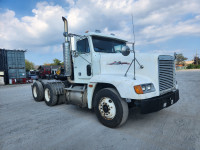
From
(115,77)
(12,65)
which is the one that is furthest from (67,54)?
(12,65)

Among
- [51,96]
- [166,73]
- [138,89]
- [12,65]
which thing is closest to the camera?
[138,89]

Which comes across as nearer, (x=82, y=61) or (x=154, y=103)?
(x=154, y=103)

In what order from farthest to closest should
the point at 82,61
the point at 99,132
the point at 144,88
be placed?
the point at 82,61 → the point at 99,132 → the point at 144,88

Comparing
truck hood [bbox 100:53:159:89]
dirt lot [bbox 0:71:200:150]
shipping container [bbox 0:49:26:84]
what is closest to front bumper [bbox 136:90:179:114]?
truck hood [bbox 100:53:159:89]

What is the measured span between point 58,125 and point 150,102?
2535 mm

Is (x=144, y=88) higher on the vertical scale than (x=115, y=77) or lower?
lower

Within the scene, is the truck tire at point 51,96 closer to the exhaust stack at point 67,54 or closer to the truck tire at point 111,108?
the exhaust stack at point 67,54

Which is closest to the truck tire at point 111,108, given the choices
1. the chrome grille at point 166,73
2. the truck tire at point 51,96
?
the chrome grille at point 166,73

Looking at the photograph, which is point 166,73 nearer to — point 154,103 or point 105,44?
point 154,103

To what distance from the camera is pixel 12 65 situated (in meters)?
19.3

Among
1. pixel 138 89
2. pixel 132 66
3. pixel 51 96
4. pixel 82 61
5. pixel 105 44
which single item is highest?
pixel 105 44

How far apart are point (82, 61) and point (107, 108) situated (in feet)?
6.56

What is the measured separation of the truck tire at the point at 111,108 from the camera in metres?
3.17

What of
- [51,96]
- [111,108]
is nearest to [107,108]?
[111,108]
